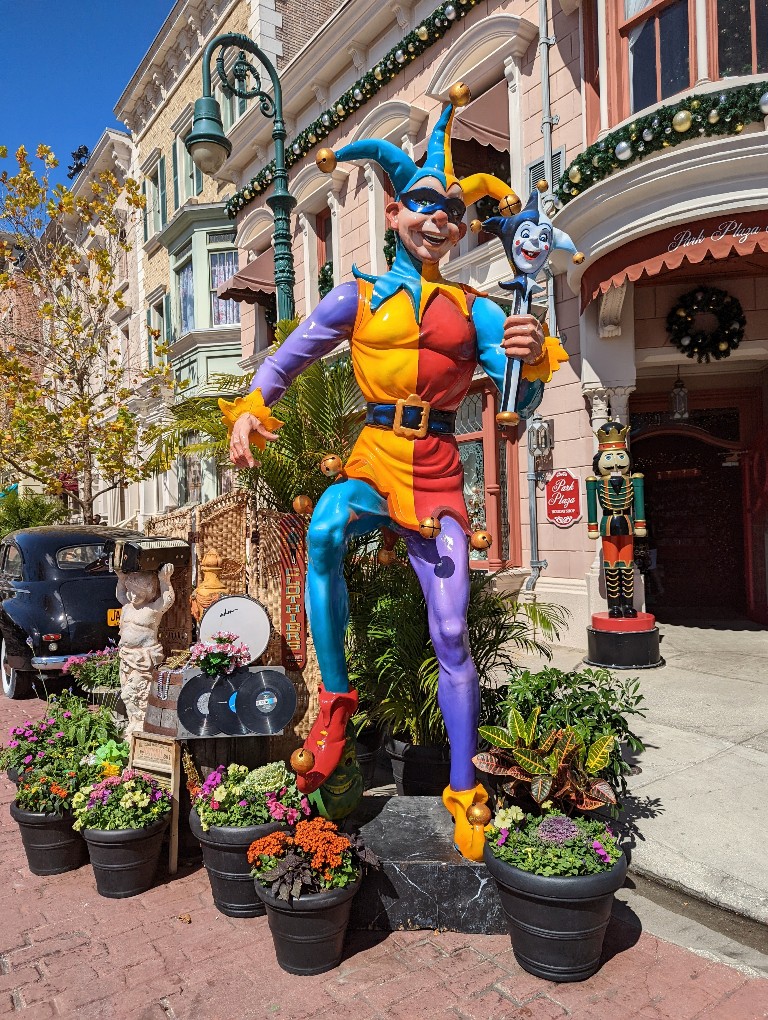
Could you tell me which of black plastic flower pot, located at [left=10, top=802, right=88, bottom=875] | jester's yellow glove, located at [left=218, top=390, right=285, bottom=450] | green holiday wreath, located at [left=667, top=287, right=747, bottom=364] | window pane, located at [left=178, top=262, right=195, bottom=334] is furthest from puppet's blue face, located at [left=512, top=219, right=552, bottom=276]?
window pane, located at [left=178, top=262, right=195, bottom=334]

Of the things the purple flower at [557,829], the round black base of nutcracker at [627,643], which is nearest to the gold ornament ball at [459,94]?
the purple flower at [557,829]

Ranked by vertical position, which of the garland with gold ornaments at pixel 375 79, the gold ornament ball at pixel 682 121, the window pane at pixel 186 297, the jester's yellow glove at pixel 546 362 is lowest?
the jester's yellow glove at pixel 546 362

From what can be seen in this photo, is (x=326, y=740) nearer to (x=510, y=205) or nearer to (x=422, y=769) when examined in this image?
(x=422, y=769)

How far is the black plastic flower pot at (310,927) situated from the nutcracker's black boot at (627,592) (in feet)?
17.1

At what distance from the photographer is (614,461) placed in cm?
732

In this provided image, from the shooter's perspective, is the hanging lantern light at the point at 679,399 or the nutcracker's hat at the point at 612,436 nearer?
the nutcracker's hat at the point at 612,436

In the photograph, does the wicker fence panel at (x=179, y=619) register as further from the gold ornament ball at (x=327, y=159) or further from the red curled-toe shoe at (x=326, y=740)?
the gold ornament ball at (x=327, y=159)

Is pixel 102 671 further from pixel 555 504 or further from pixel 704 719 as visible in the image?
pixel 555 504

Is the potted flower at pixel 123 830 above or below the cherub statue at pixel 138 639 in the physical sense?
below

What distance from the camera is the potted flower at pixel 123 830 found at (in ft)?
11.2

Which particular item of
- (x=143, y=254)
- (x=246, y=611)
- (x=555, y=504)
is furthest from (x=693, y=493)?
(x=143, y=254)

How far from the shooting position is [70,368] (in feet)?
41.7

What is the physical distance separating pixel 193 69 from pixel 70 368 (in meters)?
10.9

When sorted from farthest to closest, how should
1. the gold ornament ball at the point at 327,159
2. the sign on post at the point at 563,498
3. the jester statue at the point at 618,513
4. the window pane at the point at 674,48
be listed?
the sign on post at the point at 563,498 < the jester statue at the point at 618,513 < the window pane at the point at 674,48 < the gold ornament ball at the point at 327,159
